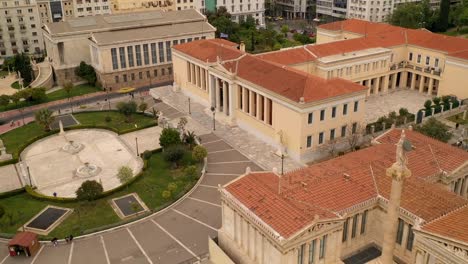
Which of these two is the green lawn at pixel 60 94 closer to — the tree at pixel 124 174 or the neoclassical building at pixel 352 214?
the tree at pixel 124 174

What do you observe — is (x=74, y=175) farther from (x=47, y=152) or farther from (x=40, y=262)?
(x=40, y=262)

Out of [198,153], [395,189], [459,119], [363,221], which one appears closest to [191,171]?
[198,153]

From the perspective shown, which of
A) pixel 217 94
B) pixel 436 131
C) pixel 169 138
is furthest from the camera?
pixel 217 94

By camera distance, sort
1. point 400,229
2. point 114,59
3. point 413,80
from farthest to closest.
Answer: point 114,59
point 413,80
point 400,229

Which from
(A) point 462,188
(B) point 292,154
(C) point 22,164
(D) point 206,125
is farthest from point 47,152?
(A) point 462,188

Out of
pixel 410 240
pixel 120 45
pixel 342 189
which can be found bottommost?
pixel 410 240

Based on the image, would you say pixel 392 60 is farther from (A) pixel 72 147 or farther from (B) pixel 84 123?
(A) pixel 72 147
